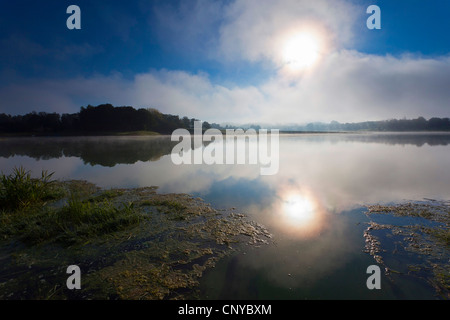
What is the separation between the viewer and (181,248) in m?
4.23

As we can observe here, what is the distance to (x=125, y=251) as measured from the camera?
4.09m

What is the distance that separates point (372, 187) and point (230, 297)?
863cm

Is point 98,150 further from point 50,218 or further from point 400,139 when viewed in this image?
point 400,139

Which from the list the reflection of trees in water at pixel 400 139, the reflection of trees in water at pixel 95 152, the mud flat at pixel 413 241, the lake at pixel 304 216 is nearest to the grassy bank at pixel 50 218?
the lake at pixel 304 216

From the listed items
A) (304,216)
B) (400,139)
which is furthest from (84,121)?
(400,139)

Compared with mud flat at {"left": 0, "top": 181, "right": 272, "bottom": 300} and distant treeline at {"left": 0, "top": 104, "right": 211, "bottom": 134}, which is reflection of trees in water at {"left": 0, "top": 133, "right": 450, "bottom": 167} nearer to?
mud flat at {"left": 0, "top": 181, "right": 272, "bottom": 300}

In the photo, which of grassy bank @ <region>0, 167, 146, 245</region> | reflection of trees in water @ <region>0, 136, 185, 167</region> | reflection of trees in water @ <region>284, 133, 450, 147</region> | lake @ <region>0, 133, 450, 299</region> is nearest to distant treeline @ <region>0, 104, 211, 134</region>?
reflection of trees in water @ <region>0, 136, 185, 167</region>

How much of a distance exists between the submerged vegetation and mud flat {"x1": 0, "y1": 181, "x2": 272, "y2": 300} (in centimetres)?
1

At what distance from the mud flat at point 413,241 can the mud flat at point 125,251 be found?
2379 millimetres

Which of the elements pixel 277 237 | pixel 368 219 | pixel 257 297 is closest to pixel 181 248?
pixel 257 297

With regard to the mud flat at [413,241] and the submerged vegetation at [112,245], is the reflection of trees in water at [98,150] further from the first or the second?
the mud flat at [413,241]

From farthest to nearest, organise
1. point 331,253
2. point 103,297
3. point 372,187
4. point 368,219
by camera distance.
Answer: point 372,187, point 368,219, point 331,253, point 103,297

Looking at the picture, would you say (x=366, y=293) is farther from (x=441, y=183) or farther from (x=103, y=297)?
(x=441, y=183)

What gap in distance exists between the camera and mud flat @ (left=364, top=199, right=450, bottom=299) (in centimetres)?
338
